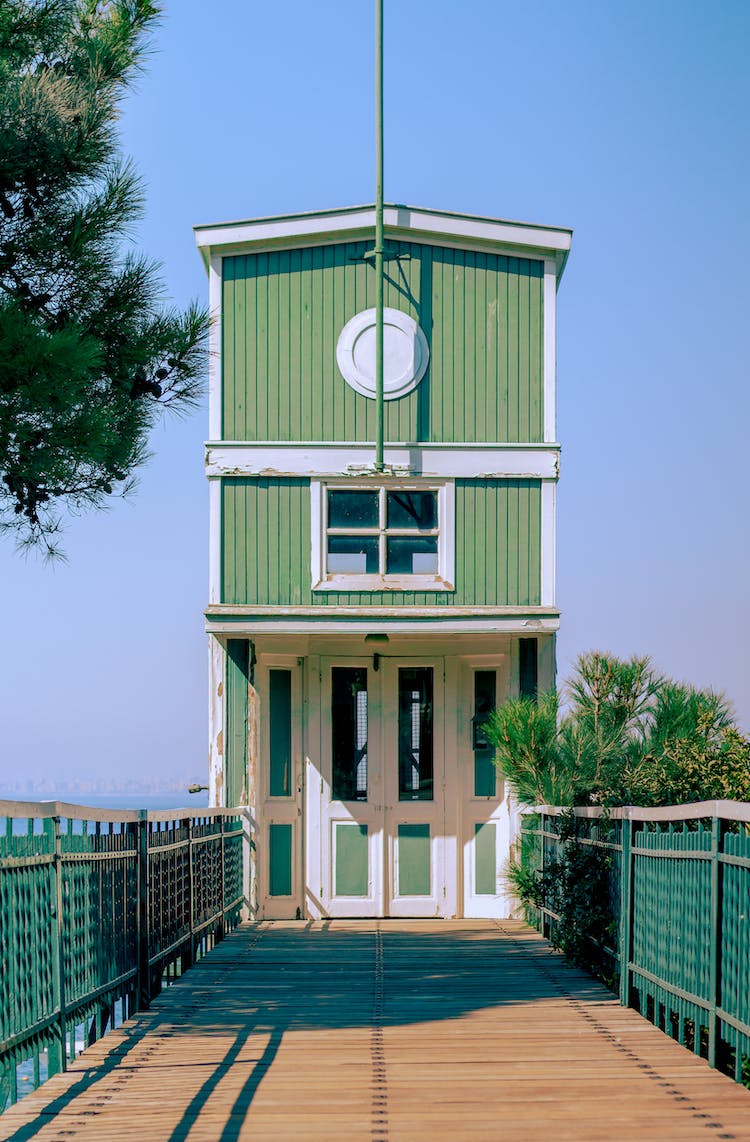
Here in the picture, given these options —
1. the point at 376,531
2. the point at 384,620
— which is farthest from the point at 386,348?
the point at 384,620

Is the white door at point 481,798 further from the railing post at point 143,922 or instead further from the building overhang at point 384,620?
the railing post at point 143,922

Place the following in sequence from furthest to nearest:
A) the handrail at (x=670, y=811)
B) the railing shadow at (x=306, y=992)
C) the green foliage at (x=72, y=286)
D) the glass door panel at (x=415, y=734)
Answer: the glass door panel at (x=415, y=734) < the green foliage at (x=72, y=286) < the railing shadow at (x=306, y=992) < the handrail at (x=670, y=811)

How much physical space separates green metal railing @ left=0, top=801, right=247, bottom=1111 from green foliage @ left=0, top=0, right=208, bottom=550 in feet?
6.70

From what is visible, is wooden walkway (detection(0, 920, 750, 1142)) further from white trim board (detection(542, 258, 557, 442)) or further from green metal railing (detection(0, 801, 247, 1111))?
white trim board (detection(542, 258, 557, 442))

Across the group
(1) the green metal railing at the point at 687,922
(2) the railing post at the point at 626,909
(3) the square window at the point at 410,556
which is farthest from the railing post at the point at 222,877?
(2) the railing post at the point at 626,909

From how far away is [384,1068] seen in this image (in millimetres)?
6039

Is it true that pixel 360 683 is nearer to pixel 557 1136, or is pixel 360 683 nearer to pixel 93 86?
pixel 93 86

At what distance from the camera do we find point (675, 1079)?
572 centimetres

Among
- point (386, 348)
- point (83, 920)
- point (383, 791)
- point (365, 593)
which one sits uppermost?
point (386, 348)

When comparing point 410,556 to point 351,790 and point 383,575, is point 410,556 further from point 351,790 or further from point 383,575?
point 351,790

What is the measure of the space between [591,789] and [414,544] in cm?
321

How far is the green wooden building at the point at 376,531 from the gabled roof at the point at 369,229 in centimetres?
2

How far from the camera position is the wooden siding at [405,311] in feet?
40.7

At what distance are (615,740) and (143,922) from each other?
386 centimetres
